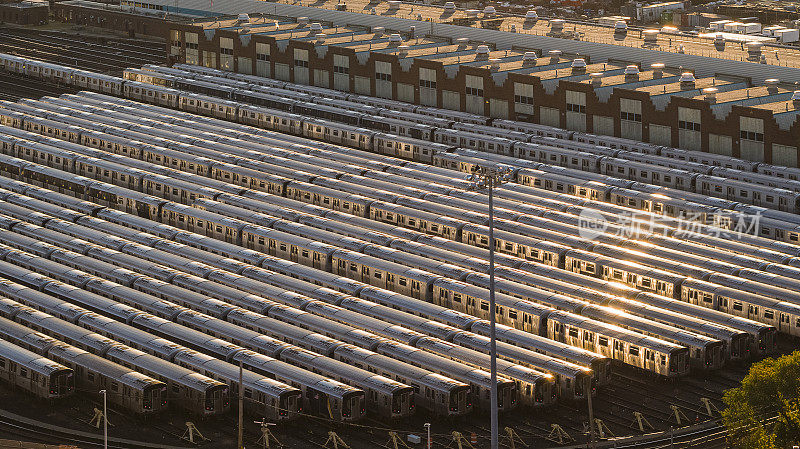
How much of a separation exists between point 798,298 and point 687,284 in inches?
338

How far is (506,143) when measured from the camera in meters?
144

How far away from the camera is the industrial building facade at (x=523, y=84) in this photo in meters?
136

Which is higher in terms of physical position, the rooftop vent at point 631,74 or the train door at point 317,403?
the rooftop vent at point 631,74

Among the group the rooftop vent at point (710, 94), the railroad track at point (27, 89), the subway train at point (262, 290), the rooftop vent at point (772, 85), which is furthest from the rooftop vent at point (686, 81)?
the railroad track at point (27, 89)

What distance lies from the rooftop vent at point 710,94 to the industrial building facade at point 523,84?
11 centimetres

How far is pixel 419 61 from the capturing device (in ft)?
545

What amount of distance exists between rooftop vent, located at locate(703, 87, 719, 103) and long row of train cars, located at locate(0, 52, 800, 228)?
23.9 ft

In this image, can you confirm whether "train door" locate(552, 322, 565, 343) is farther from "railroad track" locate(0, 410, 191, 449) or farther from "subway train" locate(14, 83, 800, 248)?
"railroad track" locate(0, 410, 191, 449)

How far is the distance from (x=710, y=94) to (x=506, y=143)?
23.6 metres

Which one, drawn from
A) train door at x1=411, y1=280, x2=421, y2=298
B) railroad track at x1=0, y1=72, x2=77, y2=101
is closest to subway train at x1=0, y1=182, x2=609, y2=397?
train door at x1=411, y1=280, x2=421, y2=298

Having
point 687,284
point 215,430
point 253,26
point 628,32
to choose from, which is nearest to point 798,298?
point 687,284

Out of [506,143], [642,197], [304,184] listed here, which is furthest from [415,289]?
[506,143]

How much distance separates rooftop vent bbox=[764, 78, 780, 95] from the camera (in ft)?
479

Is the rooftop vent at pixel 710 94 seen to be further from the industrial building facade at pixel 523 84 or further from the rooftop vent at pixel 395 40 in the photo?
the rooftop vent at pixel 395 40
